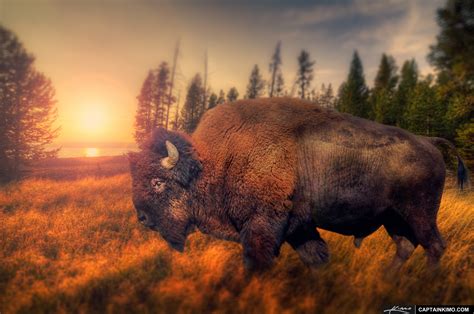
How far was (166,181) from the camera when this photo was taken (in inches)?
187

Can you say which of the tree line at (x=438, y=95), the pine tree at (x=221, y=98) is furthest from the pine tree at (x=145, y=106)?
the pine tree at (x=221, y=98)

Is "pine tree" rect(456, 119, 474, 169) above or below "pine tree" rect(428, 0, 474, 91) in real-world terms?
below

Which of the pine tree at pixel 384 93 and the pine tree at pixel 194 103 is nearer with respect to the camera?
the pine tree at pixel 194 103

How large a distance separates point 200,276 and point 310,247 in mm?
1909

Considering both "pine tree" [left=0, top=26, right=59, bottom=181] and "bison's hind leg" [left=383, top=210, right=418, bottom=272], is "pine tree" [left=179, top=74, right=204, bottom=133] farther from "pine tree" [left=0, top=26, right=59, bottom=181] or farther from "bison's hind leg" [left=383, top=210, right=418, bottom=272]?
"bison's hind leg" [left=383, top=210, right=418, bottom=272]

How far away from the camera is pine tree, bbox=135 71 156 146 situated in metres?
26.5

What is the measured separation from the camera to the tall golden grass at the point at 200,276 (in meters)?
3.31

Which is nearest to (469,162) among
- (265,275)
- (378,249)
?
(378,249)

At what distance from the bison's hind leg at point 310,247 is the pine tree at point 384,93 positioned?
86.4ft

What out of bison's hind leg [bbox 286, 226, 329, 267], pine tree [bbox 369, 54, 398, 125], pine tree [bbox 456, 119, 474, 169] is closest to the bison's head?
bison's hind leg [bbox 286, 226, 329, 267]

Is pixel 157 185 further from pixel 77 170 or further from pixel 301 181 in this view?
pixel 77 170

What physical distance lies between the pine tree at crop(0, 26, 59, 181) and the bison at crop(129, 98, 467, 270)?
19.3 meters
